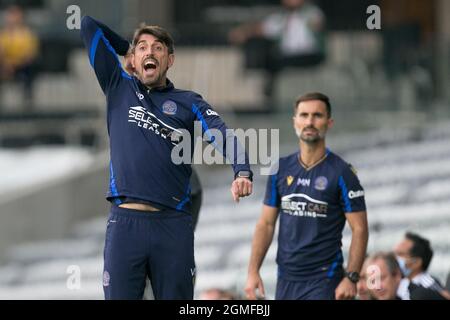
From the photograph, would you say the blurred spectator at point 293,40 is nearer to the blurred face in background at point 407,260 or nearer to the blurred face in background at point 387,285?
the blurred face in background at point 407,260

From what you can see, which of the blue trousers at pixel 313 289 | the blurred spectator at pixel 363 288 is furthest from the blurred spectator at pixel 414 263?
the blue trousers at pixel 313 289

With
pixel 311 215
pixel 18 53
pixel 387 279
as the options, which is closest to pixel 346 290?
pixel 311 215

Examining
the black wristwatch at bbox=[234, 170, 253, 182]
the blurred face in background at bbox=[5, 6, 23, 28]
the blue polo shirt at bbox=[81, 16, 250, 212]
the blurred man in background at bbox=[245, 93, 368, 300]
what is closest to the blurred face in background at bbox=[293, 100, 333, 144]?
the blurred man in background at bbox=[245, 93, 368, 300]

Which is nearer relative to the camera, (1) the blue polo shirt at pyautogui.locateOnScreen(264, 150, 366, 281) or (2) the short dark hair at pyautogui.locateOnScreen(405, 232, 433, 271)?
(1) the blue polo shirt at pyautogui.locateOnScreen(264, 150, 366, 281)

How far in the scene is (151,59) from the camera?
7645mm

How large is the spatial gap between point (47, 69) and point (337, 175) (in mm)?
9841

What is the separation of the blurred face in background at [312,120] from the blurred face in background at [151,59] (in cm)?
162

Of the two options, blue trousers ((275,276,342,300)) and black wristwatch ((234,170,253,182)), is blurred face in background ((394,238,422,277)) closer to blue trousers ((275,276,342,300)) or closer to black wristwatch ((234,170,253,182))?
blue trousers ((275,276,342,300))

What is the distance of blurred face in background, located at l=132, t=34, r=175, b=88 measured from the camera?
25.1 feet

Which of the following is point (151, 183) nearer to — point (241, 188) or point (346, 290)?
point (241, 188)

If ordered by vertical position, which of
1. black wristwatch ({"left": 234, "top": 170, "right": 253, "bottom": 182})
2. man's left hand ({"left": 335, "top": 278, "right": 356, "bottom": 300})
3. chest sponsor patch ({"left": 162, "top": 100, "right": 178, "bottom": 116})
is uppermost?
chest sponsor patch ({"left": 162, "top": 100, "right": 178, "bottom": 116})

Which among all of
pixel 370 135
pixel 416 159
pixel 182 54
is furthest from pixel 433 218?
pixel 182 54

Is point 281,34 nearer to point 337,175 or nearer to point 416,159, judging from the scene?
point 416,159

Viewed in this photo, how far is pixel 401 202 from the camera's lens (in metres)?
14.1
